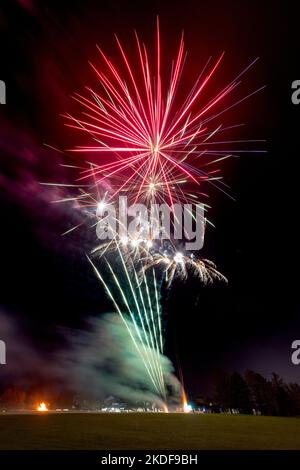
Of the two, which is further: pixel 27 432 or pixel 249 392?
pixel 249 392

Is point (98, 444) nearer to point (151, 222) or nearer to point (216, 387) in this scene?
point (151, 222)

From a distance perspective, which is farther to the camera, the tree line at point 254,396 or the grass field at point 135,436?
the tree line at point 254,396

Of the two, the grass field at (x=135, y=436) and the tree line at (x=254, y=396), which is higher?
the tree line at (x=254, y=396)

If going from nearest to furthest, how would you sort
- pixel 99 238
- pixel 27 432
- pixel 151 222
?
1. pixel 27 432
2. pixel 151 222
3. pixel 99 238

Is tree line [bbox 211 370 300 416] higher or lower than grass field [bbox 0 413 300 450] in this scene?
higher

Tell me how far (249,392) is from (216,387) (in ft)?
Result: 24.3

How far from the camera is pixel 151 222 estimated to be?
96.9ft

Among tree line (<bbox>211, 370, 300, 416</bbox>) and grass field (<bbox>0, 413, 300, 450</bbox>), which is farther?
tree line (<bbox>211, 370, 300, 416</bbox>)

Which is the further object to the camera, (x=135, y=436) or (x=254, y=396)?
(x=254, y=396)
